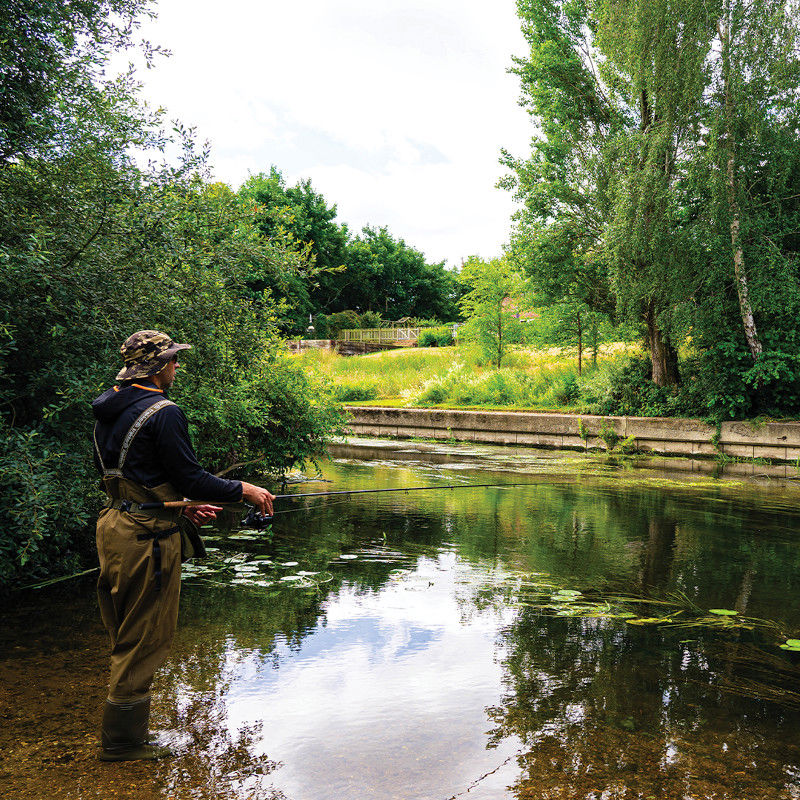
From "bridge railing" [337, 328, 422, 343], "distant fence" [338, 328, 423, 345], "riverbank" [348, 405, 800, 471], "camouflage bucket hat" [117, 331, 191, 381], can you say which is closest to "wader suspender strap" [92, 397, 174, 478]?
"camouflage bucket hat" [117, 331, 191, 381]

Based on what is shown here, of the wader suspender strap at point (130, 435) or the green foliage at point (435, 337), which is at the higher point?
the green foliage at point (435, 337)

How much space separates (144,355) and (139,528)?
2.66 feet

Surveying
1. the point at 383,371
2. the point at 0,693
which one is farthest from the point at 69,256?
the point at 383,371

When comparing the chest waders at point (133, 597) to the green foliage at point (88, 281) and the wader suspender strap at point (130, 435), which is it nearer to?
the wader suspender strap at point (130, 435)

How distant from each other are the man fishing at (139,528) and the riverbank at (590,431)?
34.9 feet

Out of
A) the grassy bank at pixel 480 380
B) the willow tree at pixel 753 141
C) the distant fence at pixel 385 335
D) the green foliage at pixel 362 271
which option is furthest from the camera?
the green foliage at pixel 362 271

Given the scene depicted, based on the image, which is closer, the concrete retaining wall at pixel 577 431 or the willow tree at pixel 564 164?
the concrete retaining wall at pixel 577 431

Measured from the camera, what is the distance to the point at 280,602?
578cm

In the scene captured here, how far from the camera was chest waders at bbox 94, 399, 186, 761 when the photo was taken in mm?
3250

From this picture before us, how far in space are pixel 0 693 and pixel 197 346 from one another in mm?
3234

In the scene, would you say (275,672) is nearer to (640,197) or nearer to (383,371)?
(640,197)

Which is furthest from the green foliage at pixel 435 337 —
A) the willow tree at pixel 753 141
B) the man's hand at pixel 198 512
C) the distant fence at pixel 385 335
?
the man's hand at pixel 198 512

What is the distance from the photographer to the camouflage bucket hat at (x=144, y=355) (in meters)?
3.49

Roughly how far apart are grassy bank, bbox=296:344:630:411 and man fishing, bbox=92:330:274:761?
15.2 meters
